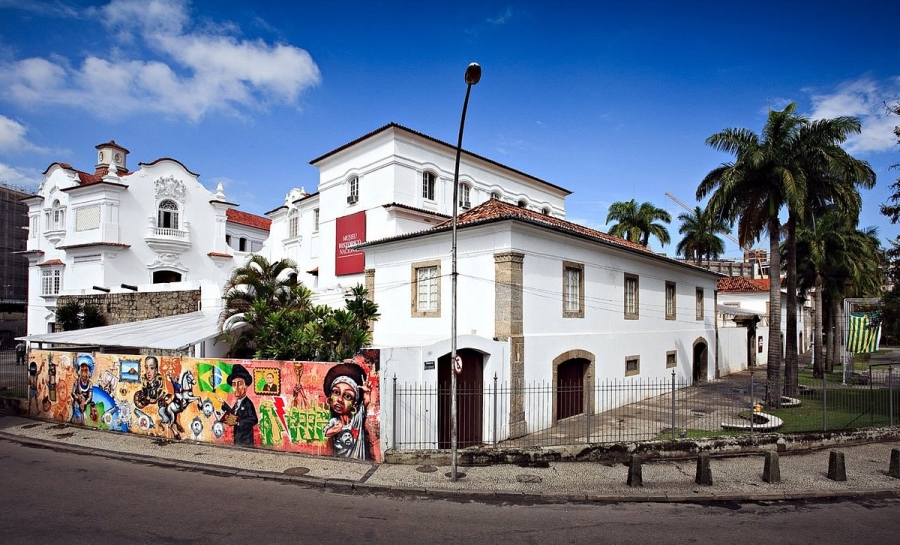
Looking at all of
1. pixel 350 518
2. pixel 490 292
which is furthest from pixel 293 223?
pixel 350 518

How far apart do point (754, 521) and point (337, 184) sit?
2554cm

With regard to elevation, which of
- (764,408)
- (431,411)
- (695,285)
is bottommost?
(764,408)

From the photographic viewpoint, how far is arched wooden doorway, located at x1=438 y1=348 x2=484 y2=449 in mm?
13234

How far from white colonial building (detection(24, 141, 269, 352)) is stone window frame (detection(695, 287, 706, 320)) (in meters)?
31.4

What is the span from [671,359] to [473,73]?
19383 mm

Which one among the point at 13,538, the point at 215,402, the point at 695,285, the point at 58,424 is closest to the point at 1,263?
the point at 58,424

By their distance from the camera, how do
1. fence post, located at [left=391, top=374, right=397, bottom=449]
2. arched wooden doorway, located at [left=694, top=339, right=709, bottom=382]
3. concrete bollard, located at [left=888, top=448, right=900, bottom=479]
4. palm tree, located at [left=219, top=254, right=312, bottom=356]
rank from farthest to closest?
arched wooden doorway, located at [left=694, top=339, right=709, bottom=382] < palm tree, located at [left=219, top=254, right=312, bottom=356] < fence post, located at [left=391, top=374, right=397, bottom=449] < concrete bollard, located at [left=888, top=448, right=900, bottom=479]

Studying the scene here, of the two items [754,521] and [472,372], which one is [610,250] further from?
[754,521]

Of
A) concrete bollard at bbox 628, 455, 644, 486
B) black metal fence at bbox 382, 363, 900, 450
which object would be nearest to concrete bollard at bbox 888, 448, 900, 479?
black metal fence at bbox 382, 363, 900, 450

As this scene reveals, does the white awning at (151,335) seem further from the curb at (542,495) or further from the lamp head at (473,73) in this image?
the lamp head at (473,73)

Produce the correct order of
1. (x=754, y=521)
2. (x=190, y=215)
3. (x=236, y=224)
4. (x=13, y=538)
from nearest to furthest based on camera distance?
(x=13, y=538), (x=754, y=521), (x=190, y=215), (x=236, y=224)

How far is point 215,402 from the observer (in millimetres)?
13102

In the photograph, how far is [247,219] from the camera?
48.4 m

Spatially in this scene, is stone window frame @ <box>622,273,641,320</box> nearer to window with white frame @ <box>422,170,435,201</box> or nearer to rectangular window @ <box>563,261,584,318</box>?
rectangular window @ <box>563,261,584,318</box>
